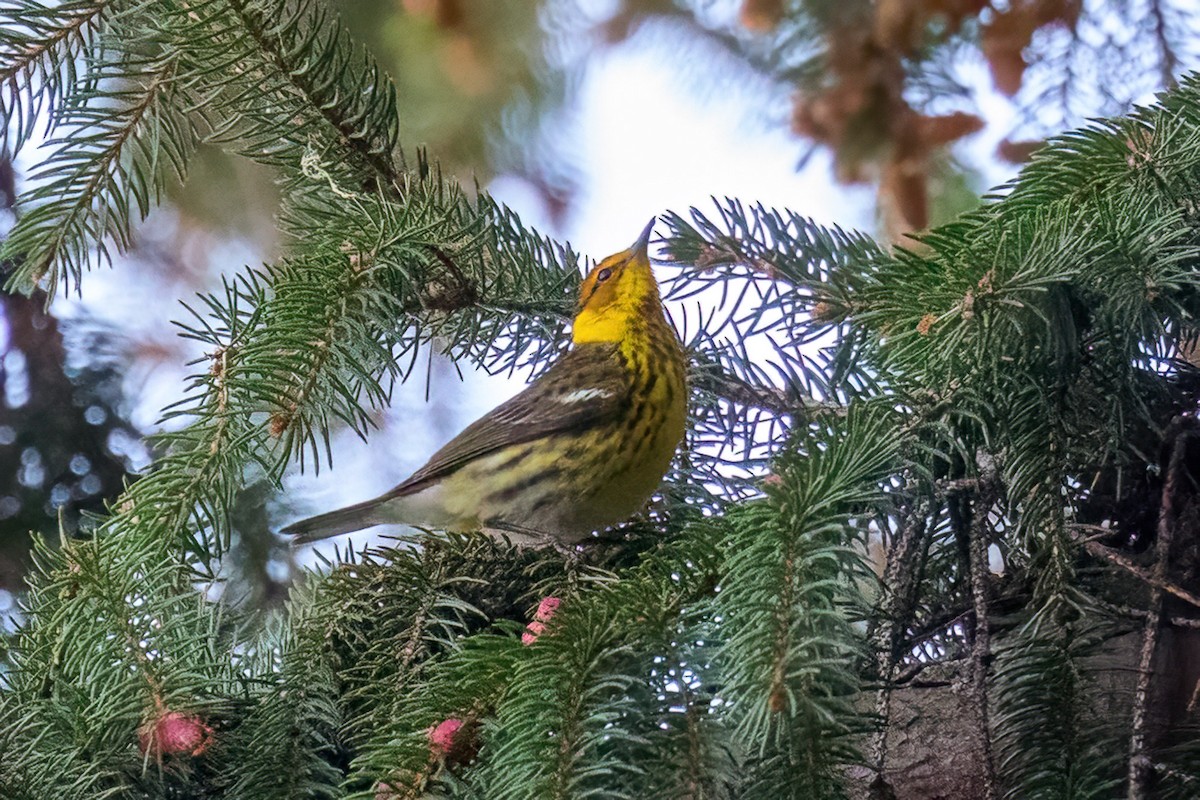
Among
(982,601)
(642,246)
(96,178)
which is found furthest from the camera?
(642,246)

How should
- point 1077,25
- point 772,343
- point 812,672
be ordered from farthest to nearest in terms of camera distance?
point 1077,25 < point 772,343 < point 812,672

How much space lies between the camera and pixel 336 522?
107 inches

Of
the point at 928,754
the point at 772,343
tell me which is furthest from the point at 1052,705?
the point at 772,343

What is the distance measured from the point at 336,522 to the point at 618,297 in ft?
3.04

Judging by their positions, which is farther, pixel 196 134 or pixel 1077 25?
pixel 1077 25

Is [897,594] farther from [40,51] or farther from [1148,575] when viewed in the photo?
[40,51]

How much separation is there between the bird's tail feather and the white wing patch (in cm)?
53

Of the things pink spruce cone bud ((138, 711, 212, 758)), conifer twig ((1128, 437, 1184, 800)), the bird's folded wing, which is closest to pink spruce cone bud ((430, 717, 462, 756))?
pink spruce cone bud ((138, 711, 212, 758))

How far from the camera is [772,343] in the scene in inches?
90.4

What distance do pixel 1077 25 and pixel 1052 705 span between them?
6.71 ft

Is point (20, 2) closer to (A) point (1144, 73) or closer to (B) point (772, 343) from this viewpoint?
(B) point (772, 343)

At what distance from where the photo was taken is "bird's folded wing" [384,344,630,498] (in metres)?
2.70

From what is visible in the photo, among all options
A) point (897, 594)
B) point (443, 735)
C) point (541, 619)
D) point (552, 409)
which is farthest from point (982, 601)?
point (552, 409)

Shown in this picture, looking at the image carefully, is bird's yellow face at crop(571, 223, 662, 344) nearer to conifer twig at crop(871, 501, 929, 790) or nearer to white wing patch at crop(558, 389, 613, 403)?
white wing patch at crop(558, 389, 613, 403)
